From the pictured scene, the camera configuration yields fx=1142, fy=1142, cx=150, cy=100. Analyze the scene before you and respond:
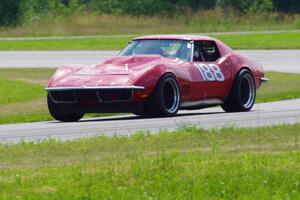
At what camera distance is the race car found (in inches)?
711

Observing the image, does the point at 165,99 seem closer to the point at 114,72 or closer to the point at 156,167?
the point at 114,72

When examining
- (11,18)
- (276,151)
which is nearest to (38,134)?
(276,151)

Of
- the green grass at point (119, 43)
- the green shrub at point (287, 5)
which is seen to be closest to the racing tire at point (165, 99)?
the green grass at point (119, 43)

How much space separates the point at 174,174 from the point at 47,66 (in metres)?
25.9

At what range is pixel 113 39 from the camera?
58719 mm

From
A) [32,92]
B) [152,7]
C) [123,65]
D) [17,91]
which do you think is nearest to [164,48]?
[123,65]

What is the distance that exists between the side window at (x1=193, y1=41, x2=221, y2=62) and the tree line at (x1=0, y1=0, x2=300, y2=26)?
5558cm

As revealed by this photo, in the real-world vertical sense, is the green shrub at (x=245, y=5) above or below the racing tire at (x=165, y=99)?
below

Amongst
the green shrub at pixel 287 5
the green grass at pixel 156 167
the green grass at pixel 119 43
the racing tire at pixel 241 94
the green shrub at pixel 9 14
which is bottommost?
the green shrub at pixel 287 5

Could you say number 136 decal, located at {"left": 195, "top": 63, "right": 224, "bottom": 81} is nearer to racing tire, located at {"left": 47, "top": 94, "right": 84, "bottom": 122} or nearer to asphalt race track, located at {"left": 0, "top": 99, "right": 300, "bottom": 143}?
asphalt race track, located at {"left": 0, "top": 99, "right": 300, "bottom": 143}

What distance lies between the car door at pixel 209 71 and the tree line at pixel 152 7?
55.7m

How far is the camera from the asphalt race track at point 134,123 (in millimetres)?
15578

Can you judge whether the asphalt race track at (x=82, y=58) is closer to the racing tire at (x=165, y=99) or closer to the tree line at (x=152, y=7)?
the racing tire at (x=165, y=99)

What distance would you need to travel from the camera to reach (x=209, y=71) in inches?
774
